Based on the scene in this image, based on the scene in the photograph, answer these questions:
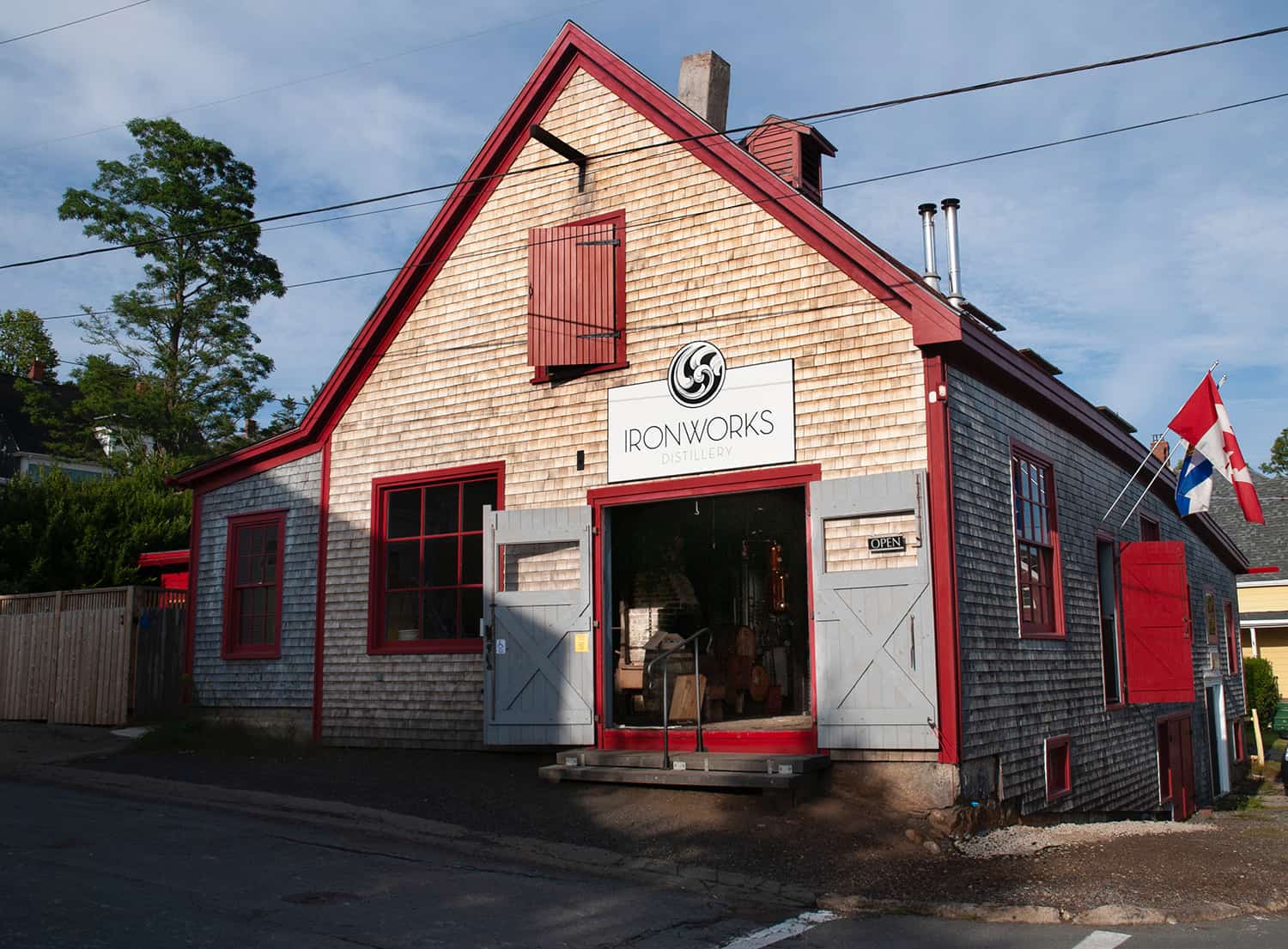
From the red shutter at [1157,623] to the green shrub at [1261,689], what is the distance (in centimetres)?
1583

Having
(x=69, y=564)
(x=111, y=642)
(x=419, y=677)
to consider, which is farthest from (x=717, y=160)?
(x=69, y=564)

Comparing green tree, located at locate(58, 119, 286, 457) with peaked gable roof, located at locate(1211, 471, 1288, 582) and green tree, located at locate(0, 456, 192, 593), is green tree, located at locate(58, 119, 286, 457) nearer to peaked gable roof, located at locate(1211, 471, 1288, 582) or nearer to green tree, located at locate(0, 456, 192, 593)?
green tree, located at locate(0, 456, 192, 593)

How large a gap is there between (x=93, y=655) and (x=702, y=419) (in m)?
10.3

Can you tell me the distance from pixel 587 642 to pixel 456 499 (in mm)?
2923

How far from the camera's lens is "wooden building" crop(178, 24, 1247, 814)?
1091cm

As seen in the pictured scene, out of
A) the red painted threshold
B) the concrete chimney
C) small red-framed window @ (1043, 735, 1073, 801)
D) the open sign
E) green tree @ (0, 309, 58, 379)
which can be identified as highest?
green tree @ (0, 309, 58, 379)

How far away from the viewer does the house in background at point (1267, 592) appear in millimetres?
32812

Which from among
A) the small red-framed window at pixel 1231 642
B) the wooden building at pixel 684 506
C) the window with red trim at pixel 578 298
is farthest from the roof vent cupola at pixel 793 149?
the small red-framed window at pixel 1231 642

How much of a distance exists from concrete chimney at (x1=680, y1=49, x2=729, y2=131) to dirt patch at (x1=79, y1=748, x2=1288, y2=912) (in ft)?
27.7

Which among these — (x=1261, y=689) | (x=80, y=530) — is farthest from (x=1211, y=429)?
(x=80, y=530)

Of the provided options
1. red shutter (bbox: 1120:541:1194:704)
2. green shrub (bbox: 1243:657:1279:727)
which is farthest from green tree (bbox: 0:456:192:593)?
green shrub (bbox: 1243:657:1279:727)

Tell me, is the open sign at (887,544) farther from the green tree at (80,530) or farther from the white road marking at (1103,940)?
the green tree at (80,530)

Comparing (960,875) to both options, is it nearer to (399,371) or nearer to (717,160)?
(717,160)

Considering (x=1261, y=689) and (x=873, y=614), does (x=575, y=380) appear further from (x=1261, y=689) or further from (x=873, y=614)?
(x=1261, y=689)
